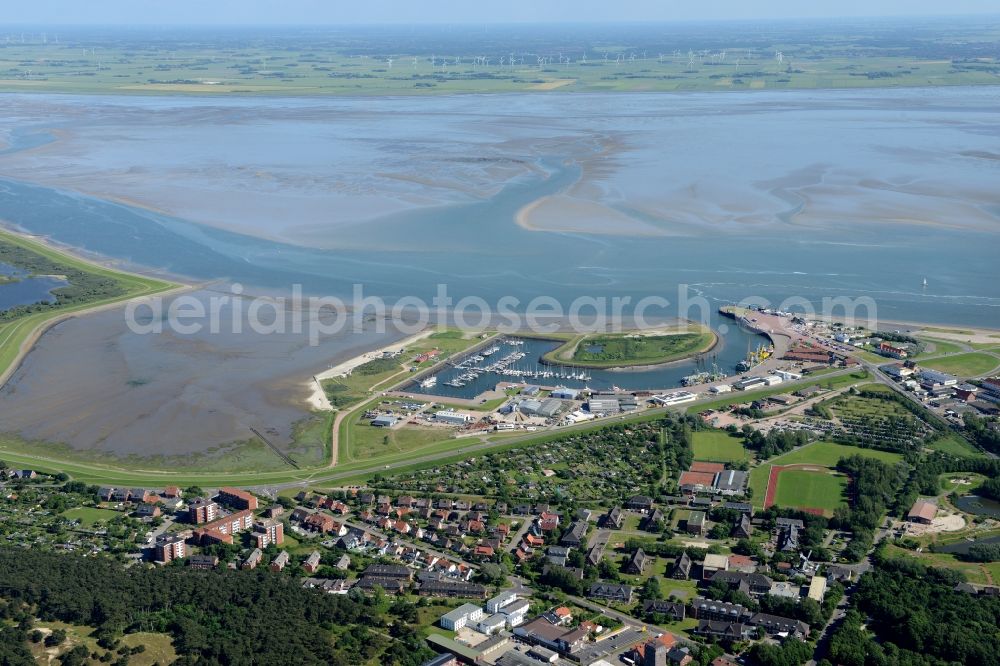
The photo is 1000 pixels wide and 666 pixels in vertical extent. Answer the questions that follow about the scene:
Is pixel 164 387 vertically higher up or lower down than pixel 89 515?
higher up

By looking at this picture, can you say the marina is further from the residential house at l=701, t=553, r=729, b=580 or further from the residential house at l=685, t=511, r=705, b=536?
the residential house at l=701, t=553, r=729, b=580

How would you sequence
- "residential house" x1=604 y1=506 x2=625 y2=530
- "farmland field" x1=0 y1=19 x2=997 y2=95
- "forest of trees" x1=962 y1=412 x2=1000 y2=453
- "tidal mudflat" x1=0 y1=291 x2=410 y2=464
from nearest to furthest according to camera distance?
1. "residential house" x1=604 y1=506 x2=625 y2=530
2. "forest of trees" x1=962 y1=412 x2=1000 y2=453
3. "tidal mudflat" x1=0 y1=291 x2=410 y2=464
4. "farmland field" x1=0 y1=19 x2=997 y2=95

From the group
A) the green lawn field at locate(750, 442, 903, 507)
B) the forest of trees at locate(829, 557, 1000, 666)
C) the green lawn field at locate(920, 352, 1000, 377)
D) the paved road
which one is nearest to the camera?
the forest of trees at locate(829, 557, 1000, 666)

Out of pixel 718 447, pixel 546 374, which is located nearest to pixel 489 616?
pixel 718 447

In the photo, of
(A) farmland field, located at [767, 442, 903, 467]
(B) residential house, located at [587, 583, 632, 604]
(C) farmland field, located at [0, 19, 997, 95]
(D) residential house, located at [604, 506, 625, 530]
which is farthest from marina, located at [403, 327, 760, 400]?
(C) farmland field, located at [0, 19, 997, 95]

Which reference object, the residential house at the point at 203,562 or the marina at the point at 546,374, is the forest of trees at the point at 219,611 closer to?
the residential house at the point at 203,562

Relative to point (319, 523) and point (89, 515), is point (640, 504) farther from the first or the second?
point (89, 515)

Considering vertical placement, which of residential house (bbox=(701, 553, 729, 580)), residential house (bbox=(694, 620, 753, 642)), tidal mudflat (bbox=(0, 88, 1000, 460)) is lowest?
residential house (bbox=(694, 620, 753, 642))

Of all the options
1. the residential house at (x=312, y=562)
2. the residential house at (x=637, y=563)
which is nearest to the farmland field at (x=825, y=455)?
the residential house at (x=637, y=563)
